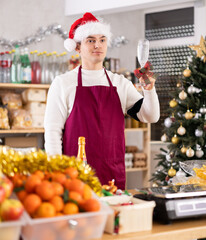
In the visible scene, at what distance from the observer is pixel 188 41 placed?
529cm

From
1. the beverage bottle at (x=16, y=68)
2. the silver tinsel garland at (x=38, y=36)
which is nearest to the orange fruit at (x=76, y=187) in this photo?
the beverage bottle at (x=16, y=68)

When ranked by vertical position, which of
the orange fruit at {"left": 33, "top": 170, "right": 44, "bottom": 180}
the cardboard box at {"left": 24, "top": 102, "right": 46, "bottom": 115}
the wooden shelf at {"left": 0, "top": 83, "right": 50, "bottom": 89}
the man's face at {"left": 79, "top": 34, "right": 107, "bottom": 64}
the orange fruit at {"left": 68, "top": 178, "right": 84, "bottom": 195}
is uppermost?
the man's face at {"left": 79, "top": 34, "right": 107, "bottom": 64}

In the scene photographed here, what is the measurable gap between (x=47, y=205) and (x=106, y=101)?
4.33 ft

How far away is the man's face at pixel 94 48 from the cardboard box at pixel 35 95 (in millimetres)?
2168

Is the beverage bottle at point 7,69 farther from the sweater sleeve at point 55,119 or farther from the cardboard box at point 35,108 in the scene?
the sweater sleeve at point 55,119

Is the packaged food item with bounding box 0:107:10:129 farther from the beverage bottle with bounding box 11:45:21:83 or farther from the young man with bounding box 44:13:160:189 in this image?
the young man with bounding box 44:13:160:189

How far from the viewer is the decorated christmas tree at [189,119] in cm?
402

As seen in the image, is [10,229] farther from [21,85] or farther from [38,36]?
[38,36]

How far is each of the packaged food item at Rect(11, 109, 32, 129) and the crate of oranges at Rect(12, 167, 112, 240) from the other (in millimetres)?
3134

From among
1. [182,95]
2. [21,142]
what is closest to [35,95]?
[21,142]

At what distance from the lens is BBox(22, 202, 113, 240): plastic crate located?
3.45 ft

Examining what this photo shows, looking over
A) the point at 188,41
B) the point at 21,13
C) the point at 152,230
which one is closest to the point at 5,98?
the point at 21,13

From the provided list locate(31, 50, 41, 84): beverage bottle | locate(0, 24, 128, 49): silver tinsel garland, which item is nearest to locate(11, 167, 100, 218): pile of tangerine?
locate(31, 50, 41, 84): beverage bottle

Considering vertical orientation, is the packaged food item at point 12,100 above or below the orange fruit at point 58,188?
above
